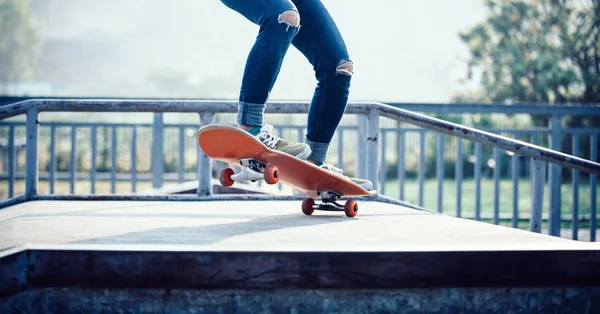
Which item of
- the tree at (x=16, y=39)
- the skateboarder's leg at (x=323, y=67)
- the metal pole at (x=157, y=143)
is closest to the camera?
the skateboarder's leg at (x=323, y=67)

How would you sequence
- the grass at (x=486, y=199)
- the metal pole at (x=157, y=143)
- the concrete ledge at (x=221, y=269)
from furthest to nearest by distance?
the grass at (x=486, y=199) → the metal pole at (x=157, y=143) → the concrete ledge at (x=221, y=269)

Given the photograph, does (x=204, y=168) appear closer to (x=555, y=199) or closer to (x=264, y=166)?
(x=264, y=166)

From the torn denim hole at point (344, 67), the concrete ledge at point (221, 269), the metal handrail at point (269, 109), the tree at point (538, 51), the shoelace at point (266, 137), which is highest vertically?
the tree at point (538, 51)

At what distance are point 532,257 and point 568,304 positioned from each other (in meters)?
0.18

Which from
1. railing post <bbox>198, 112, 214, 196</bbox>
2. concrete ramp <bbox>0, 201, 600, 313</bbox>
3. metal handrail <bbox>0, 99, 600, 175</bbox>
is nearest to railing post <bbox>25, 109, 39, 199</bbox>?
metal handrail <bbox>0, 99, 600, 175</bbox>

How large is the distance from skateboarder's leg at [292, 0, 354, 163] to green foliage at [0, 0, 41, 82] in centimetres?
6924

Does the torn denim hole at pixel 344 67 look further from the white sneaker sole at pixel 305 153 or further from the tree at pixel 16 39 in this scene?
the tree at pixel 16 39

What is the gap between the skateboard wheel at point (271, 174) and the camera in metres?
2.32

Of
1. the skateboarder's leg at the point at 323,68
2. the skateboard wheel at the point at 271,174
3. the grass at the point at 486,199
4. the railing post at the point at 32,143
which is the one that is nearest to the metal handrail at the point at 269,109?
the railing post at the point at 32,143

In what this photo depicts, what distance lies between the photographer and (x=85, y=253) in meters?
1.64

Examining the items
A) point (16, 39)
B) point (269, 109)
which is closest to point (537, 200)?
point (269, 109)

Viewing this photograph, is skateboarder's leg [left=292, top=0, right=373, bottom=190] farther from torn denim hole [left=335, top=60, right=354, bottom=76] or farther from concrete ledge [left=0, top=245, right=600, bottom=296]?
concrete ledge [left=0, top=245, right=600, bottom=296]

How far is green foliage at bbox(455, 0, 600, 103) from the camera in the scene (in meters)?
19.9

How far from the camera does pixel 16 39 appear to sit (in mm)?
64438
